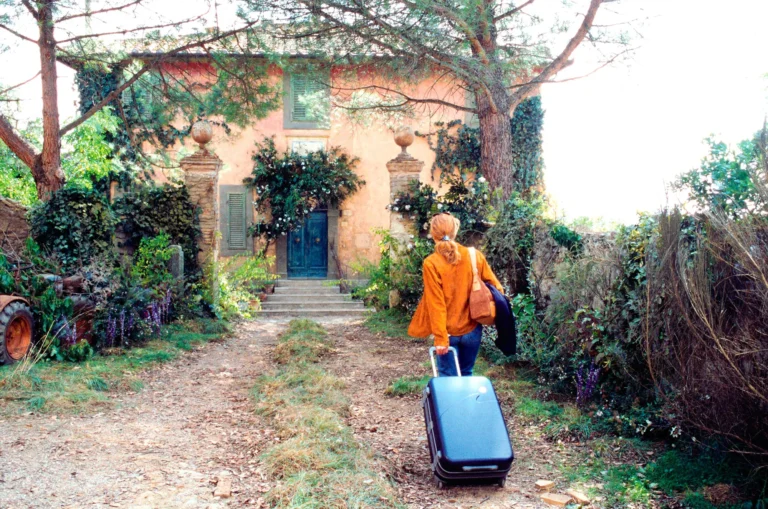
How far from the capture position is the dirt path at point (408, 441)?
3559 mm

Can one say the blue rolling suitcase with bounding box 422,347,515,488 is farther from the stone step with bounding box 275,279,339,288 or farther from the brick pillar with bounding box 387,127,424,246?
the stone step with bounding box 275,279,339,288

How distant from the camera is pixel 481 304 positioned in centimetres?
412

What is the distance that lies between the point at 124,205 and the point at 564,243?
7.04 m

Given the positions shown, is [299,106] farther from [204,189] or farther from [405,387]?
[405,387]

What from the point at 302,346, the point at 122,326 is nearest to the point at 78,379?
the point at 122,326

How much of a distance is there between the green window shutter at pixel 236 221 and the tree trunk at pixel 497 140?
7790mm

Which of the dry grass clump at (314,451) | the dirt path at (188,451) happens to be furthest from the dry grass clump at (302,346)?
the dry grass clump at (314,451)

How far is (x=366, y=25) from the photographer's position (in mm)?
8539

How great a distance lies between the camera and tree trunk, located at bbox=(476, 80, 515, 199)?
9.60 m

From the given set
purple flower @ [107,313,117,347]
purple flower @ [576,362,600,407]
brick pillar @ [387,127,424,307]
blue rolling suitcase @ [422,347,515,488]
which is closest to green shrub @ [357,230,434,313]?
brick pillar @ [387,127,424,307]

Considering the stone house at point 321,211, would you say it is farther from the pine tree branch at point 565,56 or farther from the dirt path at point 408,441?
the dirt path at point 408,441

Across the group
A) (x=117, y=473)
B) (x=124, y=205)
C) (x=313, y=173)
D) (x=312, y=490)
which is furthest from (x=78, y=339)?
(x=313, y=173)

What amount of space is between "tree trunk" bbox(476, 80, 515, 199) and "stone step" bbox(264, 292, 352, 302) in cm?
509

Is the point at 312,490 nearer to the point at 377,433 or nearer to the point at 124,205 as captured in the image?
the point at 377,433
